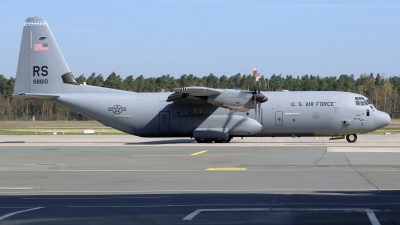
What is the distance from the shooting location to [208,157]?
25875mm

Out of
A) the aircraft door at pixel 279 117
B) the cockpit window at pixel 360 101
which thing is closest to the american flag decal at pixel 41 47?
the aircraft door at pixel 279 117

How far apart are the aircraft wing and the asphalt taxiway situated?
25.5ft

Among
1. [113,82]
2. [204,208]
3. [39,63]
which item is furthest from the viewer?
[113,82]

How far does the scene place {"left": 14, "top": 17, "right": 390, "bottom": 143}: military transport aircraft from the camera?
36156 mm

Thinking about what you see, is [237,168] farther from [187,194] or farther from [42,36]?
[42,36]

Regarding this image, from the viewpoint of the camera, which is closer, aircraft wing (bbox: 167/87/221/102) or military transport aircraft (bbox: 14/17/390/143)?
aircraft wing (bbox: 167/87/221/102)

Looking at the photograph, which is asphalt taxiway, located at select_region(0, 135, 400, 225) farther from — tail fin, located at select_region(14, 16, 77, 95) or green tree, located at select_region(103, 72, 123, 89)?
green tree, located at select_region(103, 72, 123, 89)

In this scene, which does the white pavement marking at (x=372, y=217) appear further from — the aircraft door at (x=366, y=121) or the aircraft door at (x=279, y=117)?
the aircraft door at (x=366, y=121)

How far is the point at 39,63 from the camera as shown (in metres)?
38.2

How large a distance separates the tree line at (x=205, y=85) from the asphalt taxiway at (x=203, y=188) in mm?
89615

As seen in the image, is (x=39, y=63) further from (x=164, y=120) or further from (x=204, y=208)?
(x=204, y=208)

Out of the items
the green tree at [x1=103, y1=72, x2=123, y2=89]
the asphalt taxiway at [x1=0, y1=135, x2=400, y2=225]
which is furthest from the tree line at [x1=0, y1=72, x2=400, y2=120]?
the asphalt taxiway at [x1=0, y1=135, x2=400, y2=225]

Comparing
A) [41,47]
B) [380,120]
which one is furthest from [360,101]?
[41,47]

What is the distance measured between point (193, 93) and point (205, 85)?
90.1 meters
